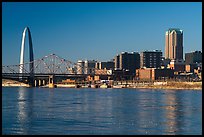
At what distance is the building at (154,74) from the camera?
7069 centimetres

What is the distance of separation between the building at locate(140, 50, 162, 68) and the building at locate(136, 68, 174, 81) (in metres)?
18.3

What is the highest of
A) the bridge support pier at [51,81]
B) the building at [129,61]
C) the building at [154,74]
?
the building at [129,61]

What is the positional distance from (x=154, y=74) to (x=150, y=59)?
2293 cm

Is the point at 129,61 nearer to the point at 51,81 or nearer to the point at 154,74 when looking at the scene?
the point at 154,74

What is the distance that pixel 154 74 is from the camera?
7025 centimetres

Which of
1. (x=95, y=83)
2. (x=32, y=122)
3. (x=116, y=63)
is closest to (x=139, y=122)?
(x=32, y=122)

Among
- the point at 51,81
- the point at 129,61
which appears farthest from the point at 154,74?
the point at 51,81

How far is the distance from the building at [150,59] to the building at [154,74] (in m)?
18.3

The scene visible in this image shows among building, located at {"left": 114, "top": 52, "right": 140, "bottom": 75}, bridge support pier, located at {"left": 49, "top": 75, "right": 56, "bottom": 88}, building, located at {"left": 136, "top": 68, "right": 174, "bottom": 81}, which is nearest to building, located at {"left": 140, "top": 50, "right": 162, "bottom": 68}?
building, located at {"left": 114, "top": 52, "right": 140, "bottom": 75}

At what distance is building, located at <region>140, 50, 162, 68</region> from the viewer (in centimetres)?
9225

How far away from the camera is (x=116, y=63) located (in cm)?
9075

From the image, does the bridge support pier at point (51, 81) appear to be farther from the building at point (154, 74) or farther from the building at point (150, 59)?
the building at point (150, 59)

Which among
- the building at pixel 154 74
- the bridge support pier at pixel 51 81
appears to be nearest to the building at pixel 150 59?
the building at pixel 154 74

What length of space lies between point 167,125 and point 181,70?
73210 millimetres
